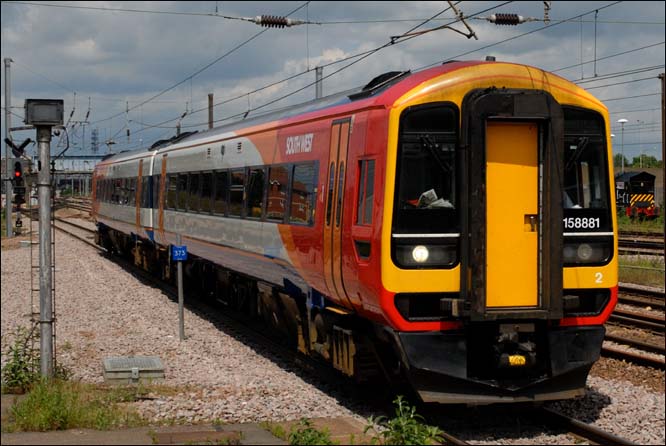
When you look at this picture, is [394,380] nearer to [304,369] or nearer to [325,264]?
[325,264]

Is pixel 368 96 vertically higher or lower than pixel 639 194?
higher

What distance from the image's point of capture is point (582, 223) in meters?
8.66

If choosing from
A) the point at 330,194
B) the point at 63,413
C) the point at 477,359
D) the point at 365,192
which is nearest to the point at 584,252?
the point at 477,359

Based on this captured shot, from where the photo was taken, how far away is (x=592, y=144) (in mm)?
8734

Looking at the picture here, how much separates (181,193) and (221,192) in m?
3.63

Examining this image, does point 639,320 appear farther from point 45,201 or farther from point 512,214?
point 45,201

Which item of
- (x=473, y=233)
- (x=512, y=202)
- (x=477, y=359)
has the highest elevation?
(x=512, y=202)

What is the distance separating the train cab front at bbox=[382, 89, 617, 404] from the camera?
26.7 ft

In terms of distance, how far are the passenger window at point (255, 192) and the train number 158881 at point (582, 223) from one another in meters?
5.00

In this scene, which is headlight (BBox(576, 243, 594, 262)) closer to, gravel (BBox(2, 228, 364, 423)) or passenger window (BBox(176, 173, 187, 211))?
gravel (BBox(2, 228, 364, 423))

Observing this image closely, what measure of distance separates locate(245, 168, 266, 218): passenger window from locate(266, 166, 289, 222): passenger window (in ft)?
1.19

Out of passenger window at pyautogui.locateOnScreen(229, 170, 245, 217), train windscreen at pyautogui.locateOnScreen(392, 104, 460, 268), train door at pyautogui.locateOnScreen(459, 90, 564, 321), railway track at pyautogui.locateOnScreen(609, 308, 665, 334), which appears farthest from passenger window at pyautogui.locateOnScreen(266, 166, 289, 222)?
railway track at pyautogui.locateOnScreen(609, 308, 665, 334)

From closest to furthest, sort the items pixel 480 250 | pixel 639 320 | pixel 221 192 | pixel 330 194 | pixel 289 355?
1. pixel 480 250
2. pixel 330 194
3. pixel 289 355
4. pixel 639 320
5. pixel 221 192

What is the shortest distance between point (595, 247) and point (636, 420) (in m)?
1.57
